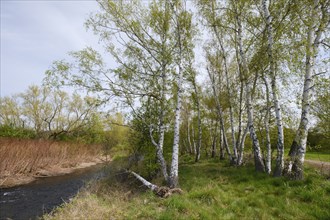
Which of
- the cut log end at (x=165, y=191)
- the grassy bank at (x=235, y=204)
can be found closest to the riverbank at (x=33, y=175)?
the cut log end at (x=165, y=191)

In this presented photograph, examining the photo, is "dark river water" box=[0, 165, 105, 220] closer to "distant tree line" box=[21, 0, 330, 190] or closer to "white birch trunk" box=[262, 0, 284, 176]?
"distant tree line" box=[21, 0, 330, 190]

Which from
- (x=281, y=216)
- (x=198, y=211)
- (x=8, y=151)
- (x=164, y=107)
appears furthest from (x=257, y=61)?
(x=8, y=151)

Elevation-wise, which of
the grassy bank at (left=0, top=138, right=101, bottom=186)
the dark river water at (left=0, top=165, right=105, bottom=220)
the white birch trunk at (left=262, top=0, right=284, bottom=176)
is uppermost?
the white birch trunk at (left=262, top=0, right=284, bottom=176)

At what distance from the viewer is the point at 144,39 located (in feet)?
29.6

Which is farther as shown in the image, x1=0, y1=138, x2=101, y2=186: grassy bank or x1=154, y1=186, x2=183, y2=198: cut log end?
x1=0, y1=138, x2=101, y2=186: grassy bank

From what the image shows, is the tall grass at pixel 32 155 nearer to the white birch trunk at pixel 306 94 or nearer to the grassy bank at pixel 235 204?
the grassy bank at pixel 235 204

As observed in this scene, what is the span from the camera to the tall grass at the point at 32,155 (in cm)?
1195

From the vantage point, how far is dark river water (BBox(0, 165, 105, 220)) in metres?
7.20

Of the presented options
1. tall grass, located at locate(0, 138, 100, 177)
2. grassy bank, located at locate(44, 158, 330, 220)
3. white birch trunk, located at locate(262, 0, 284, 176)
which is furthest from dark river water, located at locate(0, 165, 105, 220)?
white birch trunk, located at locate(262, 0, 284, 176)

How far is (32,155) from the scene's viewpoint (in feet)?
46.5

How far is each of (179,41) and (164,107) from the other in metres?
3.11

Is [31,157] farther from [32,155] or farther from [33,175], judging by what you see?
[33,175]

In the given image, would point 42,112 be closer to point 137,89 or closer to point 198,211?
point 137,89

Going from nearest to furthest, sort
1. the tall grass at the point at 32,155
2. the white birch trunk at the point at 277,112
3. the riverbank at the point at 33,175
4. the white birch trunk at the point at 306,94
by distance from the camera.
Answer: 1. the white birch trunk at the point at 306,94
2. the white birch trunk at the point at 277,112
3. the riverbank at the point at 33,175
4. the tall grass at the point at 32,155
